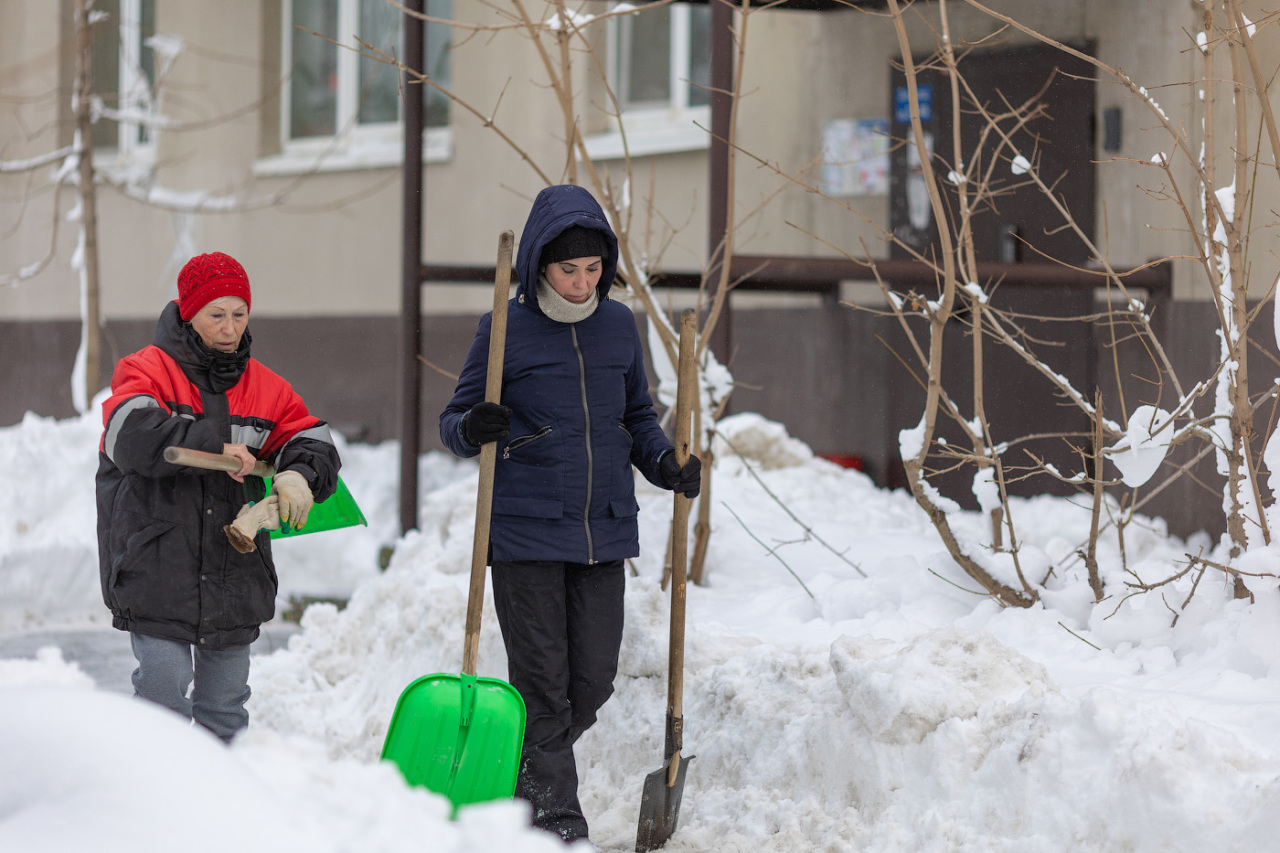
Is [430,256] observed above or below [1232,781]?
above

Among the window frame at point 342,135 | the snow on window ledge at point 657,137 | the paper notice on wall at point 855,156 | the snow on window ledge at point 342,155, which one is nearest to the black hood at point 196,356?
the paper notice on wall at point 855,156

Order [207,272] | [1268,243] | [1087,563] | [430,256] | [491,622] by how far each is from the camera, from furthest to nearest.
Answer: [430,256]
[1268,243]
[491,622]
[1087,563]
[207,272]

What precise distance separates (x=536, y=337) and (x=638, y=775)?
1359 mm

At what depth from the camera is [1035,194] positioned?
6980 millimetres

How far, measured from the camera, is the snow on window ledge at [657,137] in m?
7.93

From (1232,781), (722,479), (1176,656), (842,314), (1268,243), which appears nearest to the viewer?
(1232,781)

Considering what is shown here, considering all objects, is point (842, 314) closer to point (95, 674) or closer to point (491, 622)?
point (491, 622)

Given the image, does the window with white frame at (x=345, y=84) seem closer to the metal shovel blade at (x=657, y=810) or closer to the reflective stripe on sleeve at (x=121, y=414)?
the reflective stripe on sleeve at (x=121, y=414)

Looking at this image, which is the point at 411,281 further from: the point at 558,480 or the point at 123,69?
the point at 123,69

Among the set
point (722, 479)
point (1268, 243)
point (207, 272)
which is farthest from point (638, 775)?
point (1268, 243)

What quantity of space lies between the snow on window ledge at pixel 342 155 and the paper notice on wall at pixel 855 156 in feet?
10.2

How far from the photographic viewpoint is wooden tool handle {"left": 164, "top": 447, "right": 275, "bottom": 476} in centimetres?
250

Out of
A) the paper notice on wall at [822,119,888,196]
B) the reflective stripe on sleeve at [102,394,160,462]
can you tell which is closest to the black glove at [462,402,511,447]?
the reflective stripe on sleeve at [102,394,160,462]

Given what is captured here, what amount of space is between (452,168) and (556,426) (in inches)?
258
